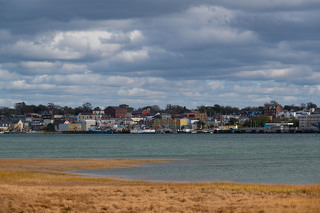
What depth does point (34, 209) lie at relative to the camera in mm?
26469

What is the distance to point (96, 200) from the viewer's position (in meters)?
28.2

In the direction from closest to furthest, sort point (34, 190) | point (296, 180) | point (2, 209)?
point (2, 209)
point (34, 190)
point (296, 180)

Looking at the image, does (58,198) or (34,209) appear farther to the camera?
(58,198)

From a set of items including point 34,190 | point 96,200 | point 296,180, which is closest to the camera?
point 96,200

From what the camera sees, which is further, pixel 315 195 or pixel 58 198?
pixel 315 195

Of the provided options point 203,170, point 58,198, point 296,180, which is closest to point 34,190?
point 58,198

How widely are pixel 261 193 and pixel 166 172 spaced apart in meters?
23.3

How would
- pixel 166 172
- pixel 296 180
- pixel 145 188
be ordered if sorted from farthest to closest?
pixel 166 172 < pixel 296 180 < pixel 145 188

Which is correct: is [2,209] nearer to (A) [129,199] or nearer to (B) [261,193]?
(A) [129,199]

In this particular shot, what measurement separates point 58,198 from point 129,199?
11.5ft

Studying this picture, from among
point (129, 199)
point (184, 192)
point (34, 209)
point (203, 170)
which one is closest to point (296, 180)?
point (203, 170)

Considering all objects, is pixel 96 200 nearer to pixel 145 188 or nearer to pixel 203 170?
pixel 145 188

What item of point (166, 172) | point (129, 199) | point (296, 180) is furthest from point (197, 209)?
point (166, 172)

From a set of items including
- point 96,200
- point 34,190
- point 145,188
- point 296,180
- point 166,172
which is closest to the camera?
point 96,200
